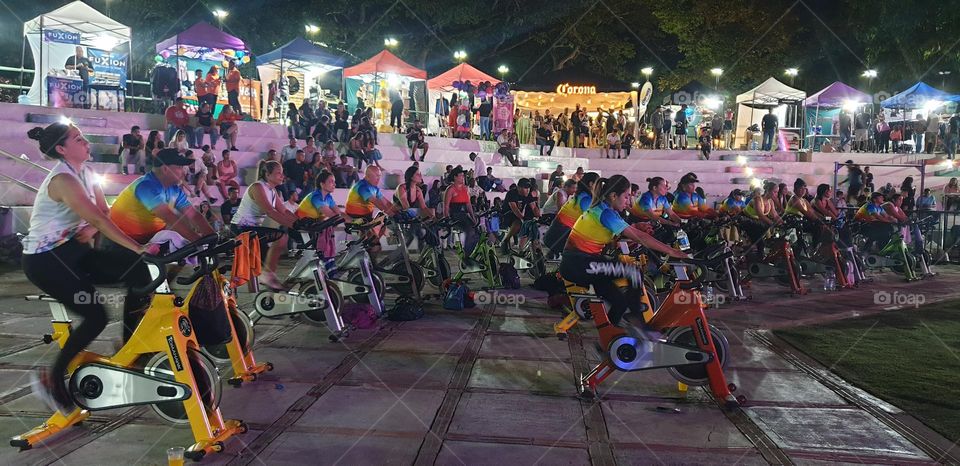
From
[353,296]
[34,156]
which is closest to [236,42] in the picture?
[34,156]

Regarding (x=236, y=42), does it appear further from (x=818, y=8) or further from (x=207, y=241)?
(x=818, y=8)

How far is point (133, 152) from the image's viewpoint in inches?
610

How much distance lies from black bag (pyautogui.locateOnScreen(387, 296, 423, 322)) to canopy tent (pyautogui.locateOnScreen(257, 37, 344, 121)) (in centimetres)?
1520

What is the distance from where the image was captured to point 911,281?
13.5 metres

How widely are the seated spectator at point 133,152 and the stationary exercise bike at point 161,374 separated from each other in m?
11.8

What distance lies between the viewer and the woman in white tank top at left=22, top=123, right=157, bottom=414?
436 centimetres

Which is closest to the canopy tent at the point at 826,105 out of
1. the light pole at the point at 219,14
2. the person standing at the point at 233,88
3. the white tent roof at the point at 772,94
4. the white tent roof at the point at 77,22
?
the white tent roof at the point at 772,94

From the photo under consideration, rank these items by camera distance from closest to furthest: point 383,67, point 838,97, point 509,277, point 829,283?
point 509,277, point 829,283, point 383,67, point 838,97

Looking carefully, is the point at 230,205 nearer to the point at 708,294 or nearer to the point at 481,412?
the point at 708,294

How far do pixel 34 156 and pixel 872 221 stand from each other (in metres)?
16.6

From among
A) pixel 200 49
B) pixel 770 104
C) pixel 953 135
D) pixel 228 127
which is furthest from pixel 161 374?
pixel 770 104

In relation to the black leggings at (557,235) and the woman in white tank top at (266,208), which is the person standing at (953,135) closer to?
the black leggings at (557,235)

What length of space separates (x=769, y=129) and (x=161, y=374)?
28146 mm

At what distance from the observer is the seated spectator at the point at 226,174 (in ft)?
51.2
